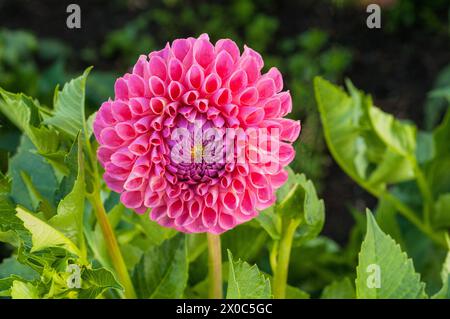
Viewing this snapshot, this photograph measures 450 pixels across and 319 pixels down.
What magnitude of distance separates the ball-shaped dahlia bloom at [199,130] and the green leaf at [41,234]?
0.06m

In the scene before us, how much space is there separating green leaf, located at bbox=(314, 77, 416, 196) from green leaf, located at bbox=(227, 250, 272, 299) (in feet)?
0.96

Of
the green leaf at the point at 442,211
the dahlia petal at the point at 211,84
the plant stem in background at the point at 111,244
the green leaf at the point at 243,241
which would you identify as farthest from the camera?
the green leaf at the point at 442,211

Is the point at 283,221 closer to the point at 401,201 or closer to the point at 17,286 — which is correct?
the point at 17,286

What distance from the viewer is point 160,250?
71 centimetres

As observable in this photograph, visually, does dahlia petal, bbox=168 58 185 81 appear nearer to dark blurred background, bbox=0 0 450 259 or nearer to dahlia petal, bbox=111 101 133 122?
dahlia petal, bbox=111 101 133 122

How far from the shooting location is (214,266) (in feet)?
2.24

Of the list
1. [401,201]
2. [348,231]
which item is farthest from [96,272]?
[348,231]

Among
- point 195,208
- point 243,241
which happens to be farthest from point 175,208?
point 243,241

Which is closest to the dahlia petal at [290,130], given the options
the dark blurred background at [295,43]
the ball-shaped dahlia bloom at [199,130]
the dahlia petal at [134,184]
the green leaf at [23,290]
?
the ball-shaped dahlia bloom at [199,130]

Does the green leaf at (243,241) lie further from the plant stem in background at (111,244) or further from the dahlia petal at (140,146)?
the dahlia petal at (140,146)

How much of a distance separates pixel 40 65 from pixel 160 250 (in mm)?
1241

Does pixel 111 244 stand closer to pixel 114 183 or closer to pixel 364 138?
pixel 114 183

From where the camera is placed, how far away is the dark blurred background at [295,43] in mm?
1560
